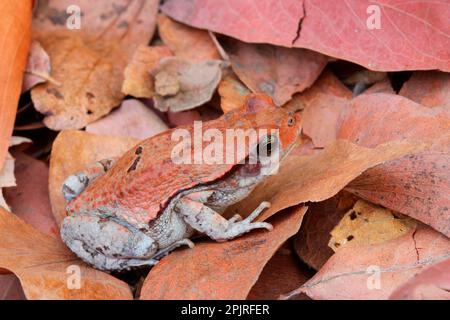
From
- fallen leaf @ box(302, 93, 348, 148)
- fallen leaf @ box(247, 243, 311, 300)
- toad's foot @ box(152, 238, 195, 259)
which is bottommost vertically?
fallen leaf @ box(247, 243, 311, 300)

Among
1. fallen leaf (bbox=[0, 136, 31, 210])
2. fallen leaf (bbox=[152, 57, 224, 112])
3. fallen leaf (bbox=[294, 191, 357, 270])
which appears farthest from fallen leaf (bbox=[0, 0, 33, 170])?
fallen leaf (bbox=[294, 191, 357, 270])

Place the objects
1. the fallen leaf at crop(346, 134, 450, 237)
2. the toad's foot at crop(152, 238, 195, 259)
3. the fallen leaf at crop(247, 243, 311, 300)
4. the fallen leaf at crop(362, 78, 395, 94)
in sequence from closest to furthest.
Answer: the fallen leaf at crop(346, 134, 450, 237) → the fallen leaf at crop(247, 243, 311, 300) → the toad's foot at crop(152, 238, 195, 259) → the fallen leaf at crop(362, 78, 395, 94)

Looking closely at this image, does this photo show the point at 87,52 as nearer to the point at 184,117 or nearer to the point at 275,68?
the point at 184,117

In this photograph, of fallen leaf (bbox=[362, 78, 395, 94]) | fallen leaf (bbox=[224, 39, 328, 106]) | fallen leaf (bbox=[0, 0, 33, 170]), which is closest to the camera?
fallen leaf (bbox=[0, 0, 33, 170])

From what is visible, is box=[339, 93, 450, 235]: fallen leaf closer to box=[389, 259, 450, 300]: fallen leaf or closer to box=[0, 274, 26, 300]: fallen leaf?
box=[389, 259, 450, 300]: fallen leaf

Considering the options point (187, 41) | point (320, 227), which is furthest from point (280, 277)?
point (187, 41)

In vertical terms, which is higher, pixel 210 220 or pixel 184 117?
pixel 184 117

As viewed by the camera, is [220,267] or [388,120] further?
[388,120]
